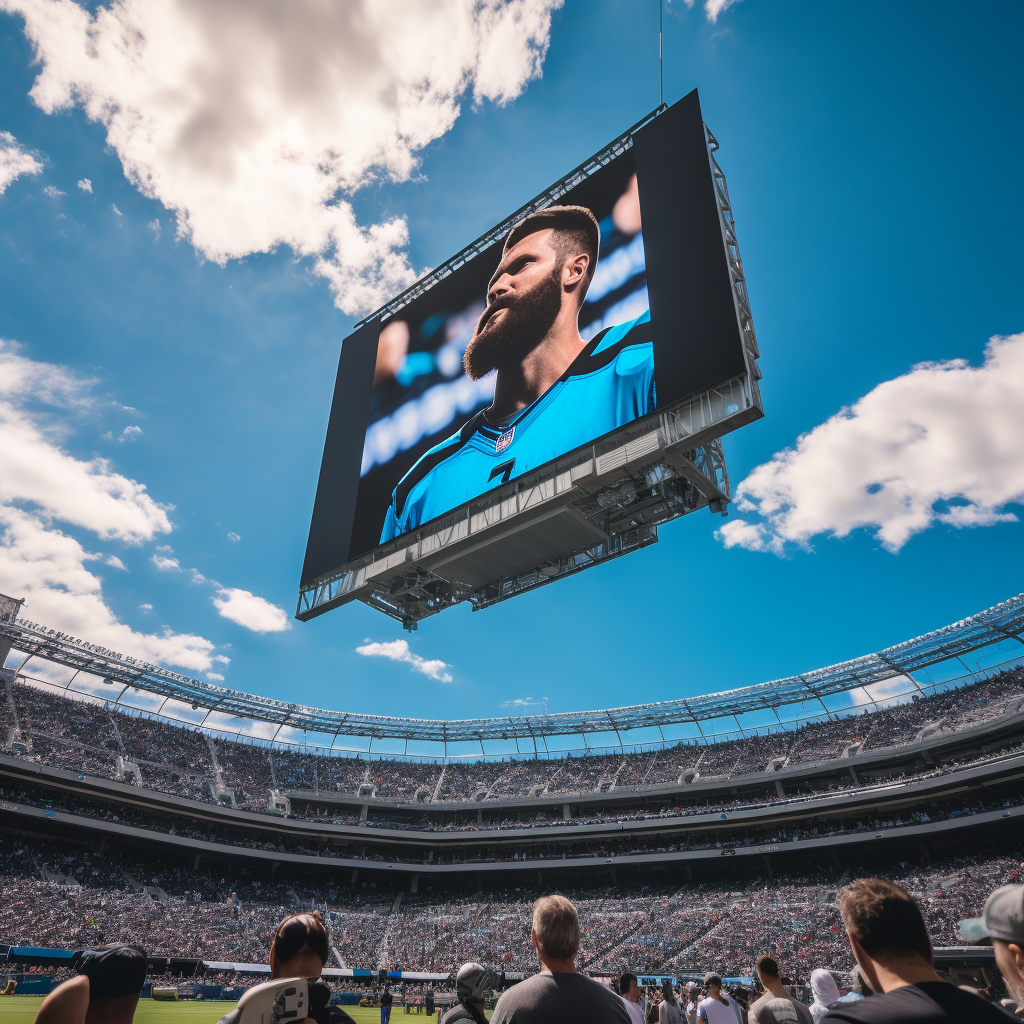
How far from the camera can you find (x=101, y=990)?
274cm

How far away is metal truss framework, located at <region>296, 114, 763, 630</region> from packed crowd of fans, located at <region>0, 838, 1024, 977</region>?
79.2 feet

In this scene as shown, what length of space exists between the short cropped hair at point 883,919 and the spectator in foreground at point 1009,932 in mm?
242

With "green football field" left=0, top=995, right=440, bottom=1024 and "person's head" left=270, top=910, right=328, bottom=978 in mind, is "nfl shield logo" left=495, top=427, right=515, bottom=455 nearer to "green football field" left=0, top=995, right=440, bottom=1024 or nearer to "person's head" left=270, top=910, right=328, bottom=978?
"person's head" left=270, top=910, right=328, bottom=978

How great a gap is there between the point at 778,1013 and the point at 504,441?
39.8ft

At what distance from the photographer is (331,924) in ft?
137

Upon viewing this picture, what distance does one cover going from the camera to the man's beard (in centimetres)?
1631

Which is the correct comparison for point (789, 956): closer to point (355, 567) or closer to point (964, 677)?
point (964, 677)

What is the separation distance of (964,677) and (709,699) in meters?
15.7

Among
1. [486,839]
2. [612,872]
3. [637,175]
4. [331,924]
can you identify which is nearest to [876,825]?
[612,872]

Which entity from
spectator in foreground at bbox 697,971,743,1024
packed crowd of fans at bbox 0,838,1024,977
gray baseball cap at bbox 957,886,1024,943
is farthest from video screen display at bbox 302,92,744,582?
packed crowd of fans at bbox 0,838,1024,977

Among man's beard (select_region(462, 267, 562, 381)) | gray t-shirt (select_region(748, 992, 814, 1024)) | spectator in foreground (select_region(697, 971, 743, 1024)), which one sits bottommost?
spectator in foreground (select_region(697, 971, 743, 1024))

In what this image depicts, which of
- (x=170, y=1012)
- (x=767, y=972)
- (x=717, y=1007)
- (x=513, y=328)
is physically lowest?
(x=170, y=1012)

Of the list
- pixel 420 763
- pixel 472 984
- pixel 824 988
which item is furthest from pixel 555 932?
pixel 420 763

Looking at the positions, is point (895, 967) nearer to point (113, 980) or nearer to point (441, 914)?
point (113, 980)
